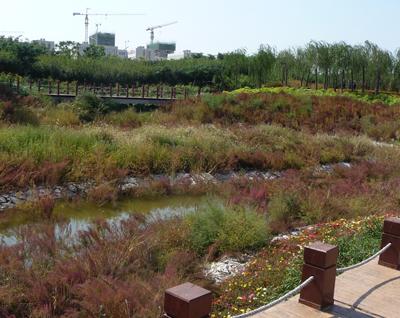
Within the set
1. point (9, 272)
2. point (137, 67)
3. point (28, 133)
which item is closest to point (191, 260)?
point (9, 272)

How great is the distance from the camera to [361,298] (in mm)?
6105

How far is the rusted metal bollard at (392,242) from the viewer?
7129 millimetres

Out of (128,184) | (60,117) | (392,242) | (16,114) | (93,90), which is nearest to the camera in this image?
(392,242)

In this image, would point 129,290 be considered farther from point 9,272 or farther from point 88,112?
point 88,112

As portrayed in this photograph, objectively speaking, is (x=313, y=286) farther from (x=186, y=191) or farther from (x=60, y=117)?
(x=60, y=117)

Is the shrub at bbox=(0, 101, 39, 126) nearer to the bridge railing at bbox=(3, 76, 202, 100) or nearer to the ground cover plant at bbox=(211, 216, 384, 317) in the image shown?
the bridge railing at bbox=(3, 76, 202, 100)

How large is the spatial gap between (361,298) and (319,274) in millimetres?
815

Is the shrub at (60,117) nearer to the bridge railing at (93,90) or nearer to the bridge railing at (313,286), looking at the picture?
the bridge railing at (93,90)

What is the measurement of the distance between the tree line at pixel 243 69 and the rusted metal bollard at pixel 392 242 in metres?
41.4

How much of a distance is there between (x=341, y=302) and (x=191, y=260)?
263 centimetres

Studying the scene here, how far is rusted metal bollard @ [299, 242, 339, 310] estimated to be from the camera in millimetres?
5633

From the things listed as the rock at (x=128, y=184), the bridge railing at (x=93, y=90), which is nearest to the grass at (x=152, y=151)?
the rock at (x=128, y=184)

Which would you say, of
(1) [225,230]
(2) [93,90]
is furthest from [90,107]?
(1) [225,230]

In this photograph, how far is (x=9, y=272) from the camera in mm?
6730
